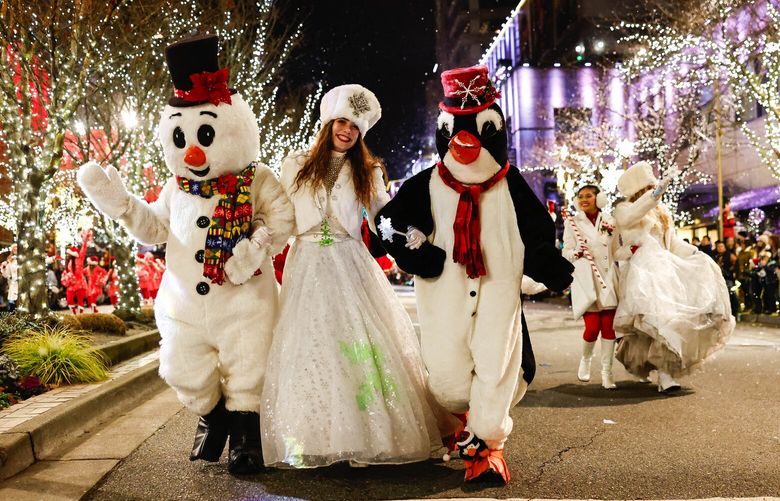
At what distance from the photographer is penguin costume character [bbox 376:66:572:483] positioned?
388cm

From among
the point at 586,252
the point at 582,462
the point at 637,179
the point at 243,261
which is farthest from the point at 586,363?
the point at 243,261

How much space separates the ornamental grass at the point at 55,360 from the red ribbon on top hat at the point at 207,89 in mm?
3561

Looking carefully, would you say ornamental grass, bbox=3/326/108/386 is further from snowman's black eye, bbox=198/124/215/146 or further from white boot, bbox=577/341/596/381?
white boot, bbox=577/341/596/381

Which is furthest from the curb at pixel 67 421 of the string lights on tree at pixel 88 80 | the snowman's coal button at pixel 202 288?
the string lights on tree at pixel 88 80

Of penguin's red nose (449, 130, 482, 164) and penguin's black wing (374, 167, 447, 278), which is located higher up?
penguin's red nose (449, 130, 482, 164)

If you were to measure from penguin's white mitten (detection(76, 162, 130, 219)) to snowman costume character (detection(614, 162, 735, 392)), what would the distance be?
14.5 feet

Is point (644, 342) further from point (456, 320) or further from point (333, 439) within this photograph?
point (333, 439)

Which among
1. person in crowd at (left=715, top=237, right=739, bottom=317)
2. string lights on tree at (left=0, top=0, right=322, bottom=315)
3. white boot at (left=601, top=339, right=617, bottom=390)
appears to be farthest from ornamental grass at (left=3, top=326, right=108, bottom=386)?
person in crowd at (left=715, top=237, right=739, bottom=317)

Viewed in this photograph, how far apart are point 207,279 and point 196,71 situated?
1.27 metres

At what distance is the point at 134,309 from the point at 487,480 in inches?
450

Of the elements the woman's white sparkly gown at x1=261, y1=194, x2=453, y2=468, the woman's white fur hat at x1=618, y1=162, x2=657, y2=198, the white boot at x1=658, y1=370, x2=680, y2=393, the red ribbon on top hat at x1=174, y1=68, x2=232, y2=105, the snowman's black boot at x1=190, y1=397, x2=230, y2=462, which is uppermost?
the red ribbon on top hat at x1=174, y1=68, x2=232, y2=105

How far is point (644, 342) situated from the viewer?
22.5 ft

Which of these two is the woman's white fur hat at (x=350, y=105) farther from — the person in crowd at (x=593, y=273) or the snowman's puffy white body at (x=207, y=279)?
the person in crowd at (x=593, y=273)

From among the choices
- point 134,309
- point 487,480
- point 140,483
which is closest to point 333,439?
point 487,480
